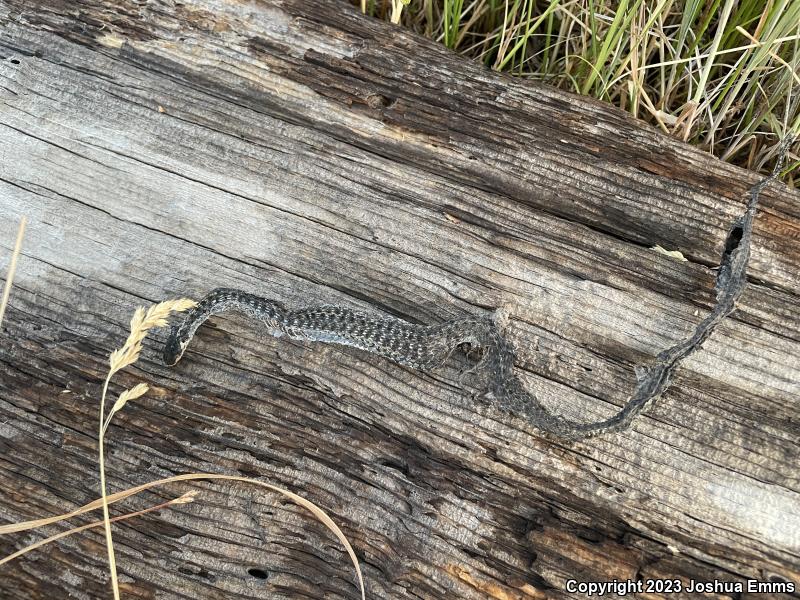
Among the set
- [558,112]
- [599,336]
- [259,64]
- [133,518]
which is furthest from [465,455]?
[259,64]

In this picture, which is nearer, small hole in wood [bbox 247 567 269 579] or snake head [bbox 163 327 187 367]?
small hole in wood [bbox 247 567 269 579]

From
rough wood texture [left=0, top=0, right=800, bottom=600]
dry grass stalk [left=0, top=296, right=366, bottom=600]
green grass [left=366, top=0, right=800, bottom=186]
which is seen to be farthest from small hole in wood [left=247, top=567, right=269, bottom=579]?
green grass [left=366, top=0, right=800, bottom=186]

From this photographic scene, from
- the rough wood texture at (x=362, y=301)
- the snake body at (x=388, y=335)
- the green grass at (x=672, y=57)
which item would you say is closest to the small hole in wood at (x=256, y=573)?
the rough wood texture at (x=362, y=301)

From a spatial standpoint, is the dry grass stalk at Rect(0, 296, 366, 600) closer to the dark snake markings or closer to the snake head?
the snake head

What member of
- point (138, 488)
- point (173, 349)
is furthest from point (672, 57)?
point (138, 488)

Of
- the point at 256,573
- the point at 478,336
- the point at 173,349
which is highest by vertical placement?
the point at 478,336

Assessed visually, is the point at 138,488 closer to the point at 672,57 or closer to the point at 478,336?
the point at 478,336

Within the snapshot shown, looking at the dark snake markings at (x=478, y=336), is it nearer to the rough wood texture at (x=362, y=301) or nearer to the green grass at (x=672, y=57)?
the rough wood texture at (x=362, y=301)
